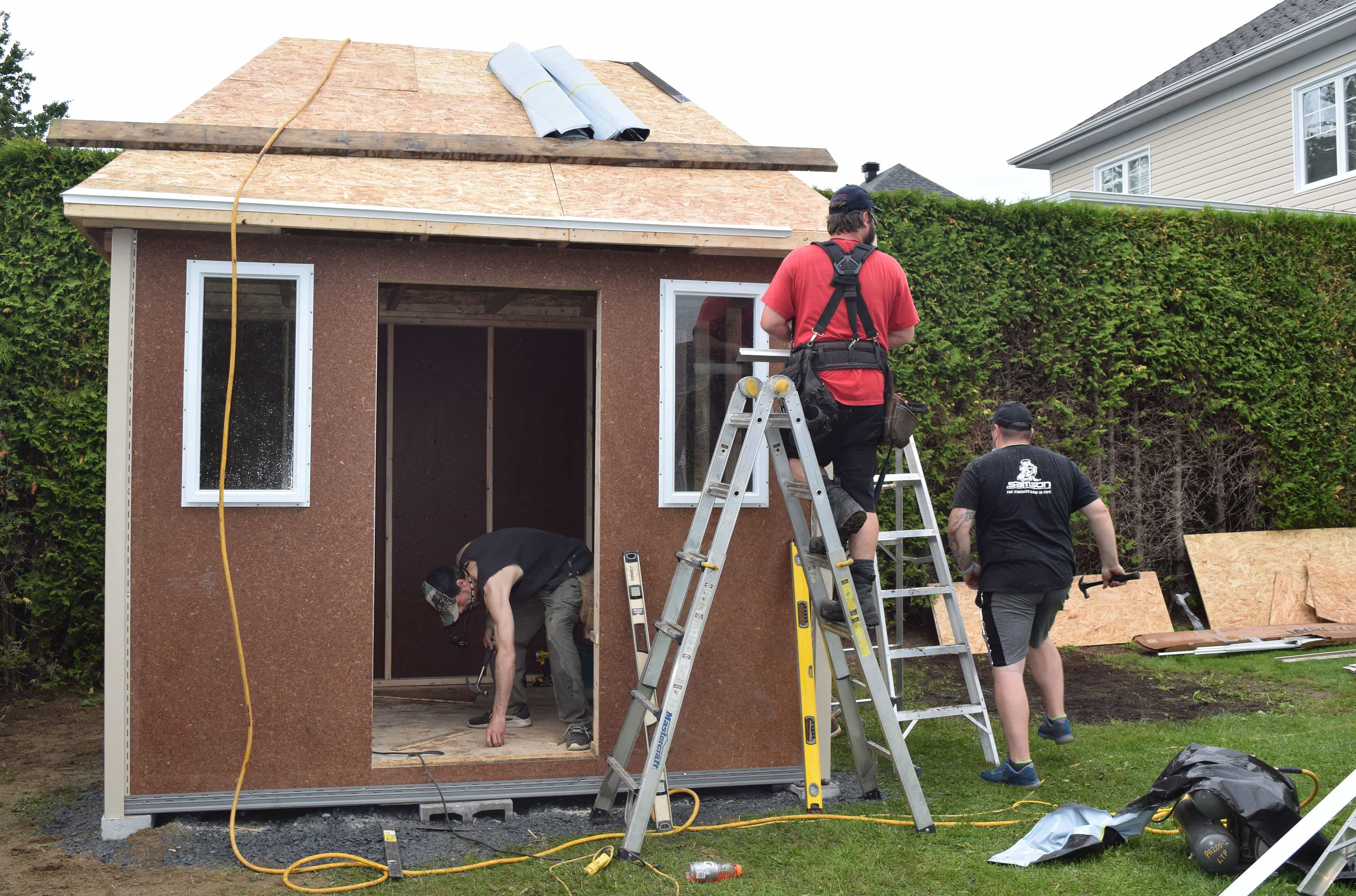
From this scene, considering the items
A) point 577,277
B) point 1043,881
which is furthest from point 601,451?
point 1043,881

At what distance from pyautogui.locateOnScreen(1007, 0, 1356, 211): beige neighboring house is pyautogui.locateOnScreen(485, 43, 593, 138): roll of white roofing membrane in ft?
22.7

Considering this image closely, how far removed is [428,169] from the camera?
16.1 feet

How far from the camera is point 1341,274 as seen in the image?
949 cm

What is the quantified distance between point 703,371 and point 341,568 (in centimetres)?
183

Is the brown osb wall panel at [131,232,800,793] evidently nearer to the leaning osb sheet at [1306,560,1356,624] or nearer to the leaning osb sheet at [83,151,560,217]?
the leaning osb sheet at [83,151,560,217]

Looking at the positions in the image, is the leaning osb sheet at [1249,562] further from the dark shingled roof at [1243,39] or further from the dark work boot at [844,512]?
the dark shingled roof at [1243,39]

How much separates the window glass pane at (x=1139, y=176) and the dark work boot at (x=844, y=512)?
13295mm

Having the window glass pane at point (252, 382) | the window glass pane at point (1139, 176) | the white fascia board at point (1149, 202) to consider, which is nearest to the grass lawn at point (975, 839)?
Answer: the window glass pane at point (252, 382)

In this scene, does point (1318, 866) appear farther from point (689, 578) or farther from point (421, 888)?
point (421, 888)

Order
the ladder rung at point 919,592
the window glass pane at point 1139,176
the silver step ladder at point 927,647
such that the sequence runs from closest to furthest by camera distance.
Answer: the silver step ladder at point 927,647 → the ladder rung at point 919,592 → the window glass pane at point 1139,176

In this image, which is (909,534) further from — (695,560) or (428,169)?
(428,169)

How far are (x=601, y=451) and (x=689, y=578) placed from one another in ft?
3.21

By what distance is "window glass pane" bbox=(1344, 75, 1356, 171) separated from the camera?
39.8 ft

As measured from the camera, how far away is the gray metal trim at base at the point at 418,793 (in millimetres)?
4305
